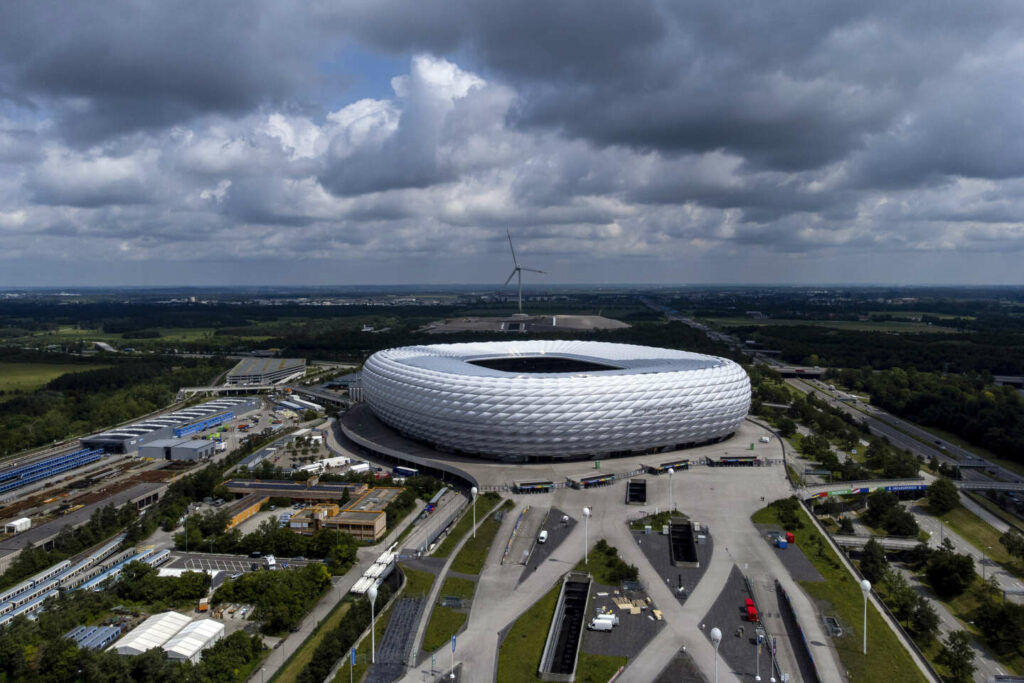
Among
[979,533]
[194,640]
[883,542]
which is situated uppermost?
[194,640]

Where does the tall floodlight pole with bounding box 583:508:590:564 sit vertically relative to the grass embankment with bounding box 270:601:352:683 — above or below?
above

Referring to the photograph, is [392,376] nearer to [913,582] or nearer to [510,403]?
[510,403]

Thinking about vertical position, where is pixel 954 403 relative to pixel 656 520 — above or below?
above

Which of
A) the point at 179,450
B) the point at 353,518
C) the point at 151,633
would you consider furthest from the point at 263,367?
the point at 151,633

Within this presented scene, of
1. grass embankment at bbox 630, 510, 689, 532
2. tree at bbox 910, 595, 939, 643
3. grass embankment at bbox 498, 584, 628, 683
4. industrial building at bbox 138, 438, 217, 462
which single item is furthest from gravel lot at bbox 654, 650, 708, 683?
industrial building at bbox 138, 438, 217, 462

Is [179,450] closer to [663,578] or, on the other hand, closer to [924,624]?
[663,578]

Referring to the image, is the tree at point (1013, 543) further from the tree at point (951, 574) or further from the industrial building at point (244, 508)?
the industrial building at point (244, 508)

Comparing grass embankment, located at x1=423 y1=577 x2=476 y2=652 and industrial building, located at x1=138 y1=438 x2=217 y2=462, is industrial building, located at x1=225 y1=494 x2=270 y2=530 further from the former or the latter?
grass embankment, located at x1=423 y1=577 x2=476 y2=652
